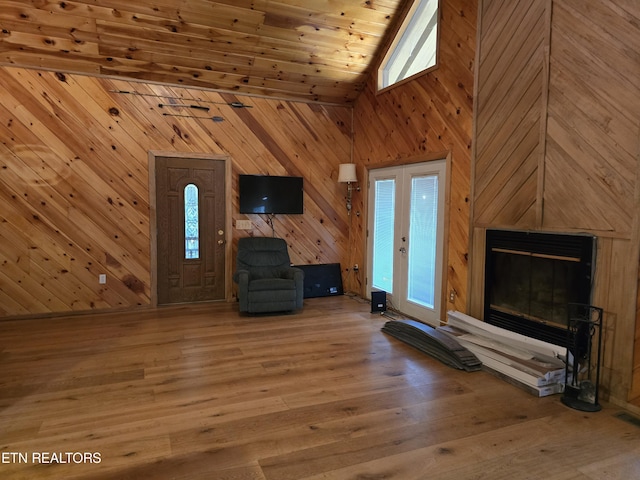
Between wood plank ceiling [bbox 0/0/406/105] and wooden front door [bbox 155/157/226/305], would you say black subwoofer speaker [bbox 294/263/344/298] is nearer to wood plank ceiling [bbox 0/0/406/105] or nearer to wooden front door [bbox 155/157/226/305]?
wooden front door [bbox 155/157/226/305]

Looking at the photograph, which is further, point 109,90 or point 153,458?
point 109,90

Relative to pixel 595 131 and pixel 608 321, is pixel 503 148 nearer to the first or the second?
pixel 595 131

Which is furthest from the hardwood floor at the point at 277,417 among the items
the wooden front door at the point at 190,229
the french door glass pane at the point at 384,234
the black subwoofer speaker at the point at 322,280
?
the black subwoofer speaker at the point at 322,280

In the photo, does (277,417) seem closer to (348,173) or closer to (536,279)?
(536,279)

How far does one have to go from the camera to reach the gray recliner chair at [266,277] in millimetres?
5188

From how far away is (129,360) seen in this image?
3721 mm

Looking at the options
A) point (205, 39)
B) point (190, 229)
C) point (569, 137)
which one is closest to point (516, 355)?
point (569, 137)

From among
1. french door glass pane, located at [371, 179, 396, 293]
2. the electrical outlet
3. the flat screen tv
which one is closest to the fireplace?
french door glass pane, located at [371, 179, 396, 293]

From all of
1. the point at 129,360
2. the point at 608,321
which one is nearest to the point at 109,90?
A: the point at 129,360

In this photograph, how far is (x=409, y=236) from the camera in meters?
5.29

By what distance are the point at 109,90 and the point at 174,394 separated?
4117 mm

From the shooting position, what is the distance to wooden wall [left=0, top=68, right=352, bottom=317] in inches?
196

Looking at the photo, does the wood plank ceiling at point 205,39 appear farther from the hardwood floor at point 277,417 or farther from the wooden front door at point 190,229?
the hardwood floor at point 277,417

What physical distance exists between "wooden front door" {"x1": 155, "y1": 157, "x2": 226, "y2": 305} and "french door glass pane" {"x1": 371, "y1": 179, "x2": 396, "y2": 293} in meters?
2.21
